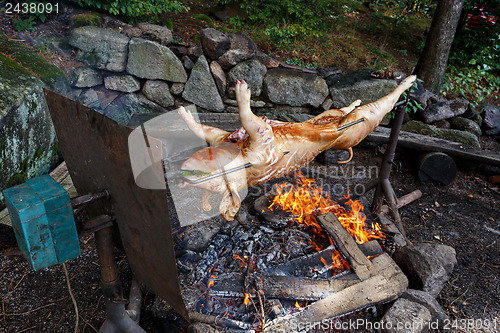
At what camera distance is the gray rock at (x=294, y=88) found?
19.0 feet

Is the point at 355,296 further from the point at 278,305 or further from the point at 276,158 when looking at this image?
the point at 276,158

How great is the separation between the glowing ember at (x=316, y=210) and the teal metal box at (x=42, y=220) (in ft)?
7.65

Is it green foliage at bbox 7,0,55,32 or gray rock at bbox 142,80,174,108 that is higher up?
green foliage at bbox 7,0,55,32

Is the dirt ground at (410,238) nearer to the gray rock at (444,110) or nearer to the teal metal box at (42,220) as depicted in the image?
the teal metal box at (42,220)

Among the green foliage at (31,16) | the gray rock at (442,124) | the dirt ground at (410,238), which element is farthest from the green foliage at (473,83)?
the green foliage at (31,16)

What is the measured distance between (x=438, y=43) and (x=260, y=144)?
19.0ft

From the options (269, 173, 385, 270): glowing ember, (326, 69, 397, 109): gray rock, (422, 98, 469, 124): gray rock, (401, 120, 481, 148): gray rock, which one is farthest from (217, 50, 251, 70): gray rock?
(422, 98, 469, 124): gray rock

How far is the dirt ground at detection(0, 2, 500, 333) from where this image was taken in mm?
2941

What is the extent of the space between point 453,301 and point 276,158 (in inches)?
92.9

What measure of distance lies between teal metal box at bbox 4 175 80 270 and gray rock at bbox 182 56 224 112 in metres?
4.04

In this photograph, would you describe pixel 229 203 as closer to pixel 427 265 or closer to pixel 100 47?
pixel 427 265

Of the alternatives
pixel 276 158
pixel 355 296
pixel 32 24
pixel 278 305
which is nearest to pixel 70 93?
pixel 32 24

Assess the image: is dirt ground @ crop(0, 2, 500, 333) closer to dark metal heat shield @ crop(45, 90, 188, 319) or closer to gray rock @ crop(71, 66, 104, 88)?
gray rock @ crop(71, 66, 104, 88)

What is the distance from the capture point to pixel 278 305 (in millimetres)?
2732
